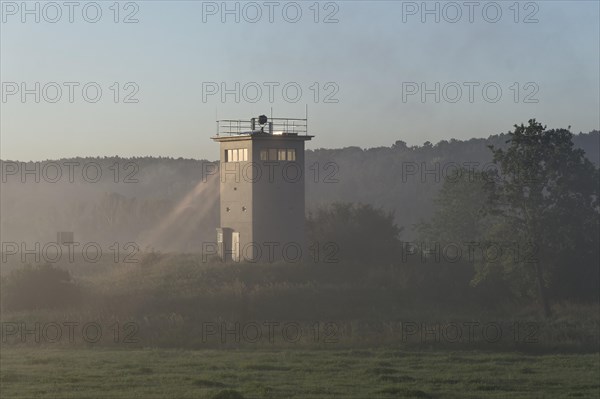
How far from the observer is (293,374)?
116 feet

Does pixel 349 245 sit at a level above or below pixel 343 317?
above

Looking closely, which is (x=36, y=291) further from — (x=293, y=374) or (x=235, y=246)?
(x=293, y=374)

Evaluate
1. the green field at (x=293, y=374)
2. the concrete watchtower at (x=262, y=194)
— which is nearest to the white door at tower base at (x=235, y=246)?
the concrete watchtower at (x=262, y=194)

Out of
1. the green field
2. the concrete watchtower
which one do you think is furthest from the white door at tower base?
the green field

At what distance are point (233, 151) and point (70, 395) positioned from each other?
41329 mm

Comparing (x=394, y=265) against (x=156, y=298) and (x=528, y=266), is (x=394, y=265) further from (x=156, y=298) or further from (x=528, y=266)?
(x=156, y=298)

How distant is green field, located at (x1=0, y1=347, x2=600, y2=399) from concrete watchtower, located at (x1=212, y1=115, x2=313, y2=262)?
25628mm

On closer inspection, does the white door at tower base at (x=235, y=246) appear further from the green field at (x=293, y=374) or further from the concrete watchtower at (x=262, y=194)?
the green field at (x=293, y=374)

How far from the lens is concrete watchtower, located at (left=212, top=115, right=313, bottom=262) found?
226 feet

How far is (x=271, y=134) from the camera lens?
6944cm

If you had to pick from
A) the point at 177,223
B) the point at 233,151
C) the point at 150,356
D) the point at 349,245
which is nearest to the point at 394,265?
the point at 349,245

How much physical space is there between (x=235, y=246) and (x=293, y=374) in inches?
1394

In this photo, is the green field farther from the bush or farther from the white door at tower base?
the white door at tower base

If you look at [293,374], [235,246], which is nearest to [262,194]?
[235,246]
